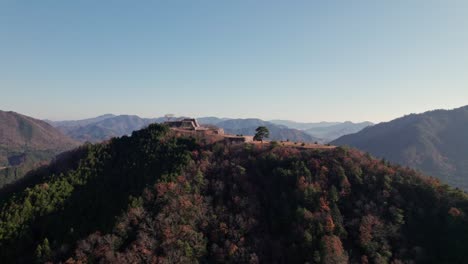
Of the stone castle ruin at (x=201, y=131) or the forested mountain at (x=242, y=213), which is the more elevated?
the stone castle ruin at (x=201, y=131)

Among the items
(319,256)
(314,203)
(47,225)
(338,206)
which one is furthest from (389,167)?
(47,225)

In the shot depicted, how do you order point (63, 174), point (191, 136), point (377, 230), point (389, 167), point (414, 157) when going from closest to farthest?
point (377, 230) < point (389, 167) < point (63, 174) < point (191, 136) < point (414, 157)

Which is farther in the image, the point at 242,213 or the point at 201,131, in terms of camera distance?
the point at 201,131

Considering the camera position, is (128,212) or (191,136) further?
(191,136)

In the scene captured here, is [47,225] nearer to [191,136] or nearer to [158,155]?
[158,155]

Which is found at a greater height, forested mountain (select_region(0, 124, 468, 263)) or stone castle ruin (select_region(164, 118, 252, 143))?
stone castle ruin (select_region(164, 118, 252, 143))

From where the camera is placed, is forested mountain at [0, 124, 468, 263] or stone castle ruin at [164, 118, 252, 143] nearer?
forested mountain at [0, 124, 468, 263]

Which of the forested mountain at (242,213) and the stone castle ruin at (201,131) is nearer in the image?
the forested mountain at (242,213)

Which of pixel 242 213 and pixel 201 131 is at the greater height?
pixel 201 131
